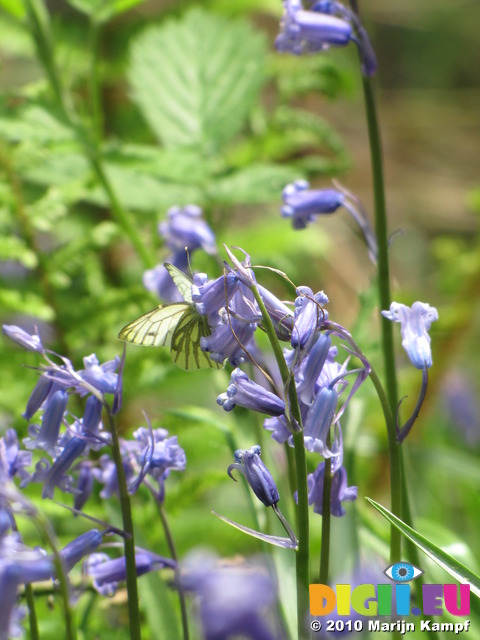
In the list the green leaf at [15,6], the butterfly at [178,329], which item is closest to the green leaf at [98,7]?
the green leaf at [15,6]

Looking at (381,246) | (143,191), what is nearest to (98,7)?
(143,191)

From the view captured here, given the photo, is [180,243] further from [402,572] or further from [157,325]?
[402,572]

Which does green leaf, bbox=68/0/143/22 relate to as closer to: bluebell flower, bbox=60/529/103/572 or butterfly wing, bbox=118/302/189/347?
butterfly wing, bbox=118/302/189/347

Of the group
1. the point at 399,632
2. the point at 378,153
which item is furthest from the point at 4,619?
the point at 378,153

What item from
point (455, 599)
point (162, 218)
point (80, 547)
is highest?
point (80, 547)

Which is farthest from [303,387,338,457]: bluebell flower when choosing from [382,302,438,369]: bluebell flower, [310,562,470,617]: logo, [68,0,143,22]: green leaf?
[68,0,143,22]: green leaf

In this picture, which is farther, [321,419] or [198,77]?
[198,77]
